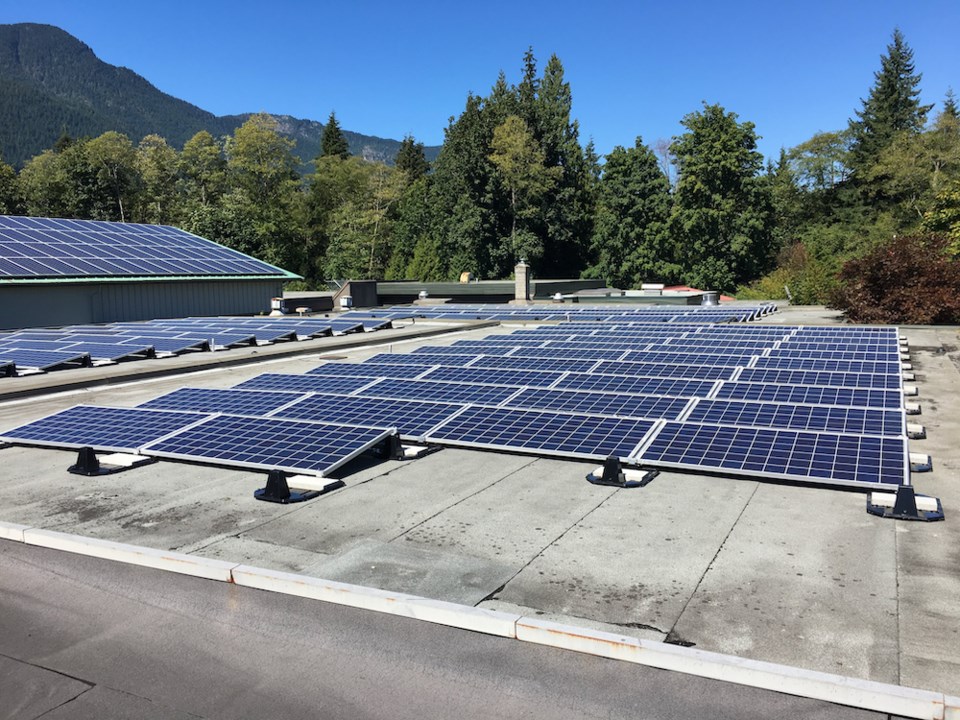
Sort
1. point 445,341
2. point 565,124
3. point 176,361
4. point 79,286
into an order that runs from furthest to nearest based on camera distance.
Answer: point 565,124, point 79,286, point 445,341, point 176,361

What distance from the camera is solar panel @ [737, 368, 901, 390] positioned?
52.0 ft

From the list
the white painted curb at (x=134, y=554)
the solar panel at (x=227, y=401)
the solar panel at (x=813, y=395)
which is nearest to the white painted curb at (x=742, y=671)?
the white painted curb at (x=134, y=554)

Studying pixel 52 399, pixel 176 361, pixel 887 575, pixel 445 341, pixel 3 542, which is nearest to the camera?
pixel 887 575

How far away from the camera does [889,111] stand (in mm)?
90688

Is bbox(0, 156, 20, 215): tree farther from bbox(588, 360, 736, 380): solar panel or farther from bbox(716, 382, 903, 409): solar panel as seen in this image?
bbox(716, 382, 903, 409): solar panel

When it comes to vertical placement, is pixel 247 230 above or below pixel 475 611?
above

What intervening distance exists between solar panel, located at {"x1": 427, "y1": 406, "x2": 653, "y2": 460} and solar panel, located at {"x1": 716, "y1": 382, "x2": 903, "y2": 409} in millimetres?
3024

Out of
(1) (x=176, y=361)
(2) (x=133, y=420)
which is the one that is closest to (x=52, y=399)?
(1) (x=176, y=361)

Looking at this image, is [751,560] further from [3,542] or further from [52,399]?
[52,399]

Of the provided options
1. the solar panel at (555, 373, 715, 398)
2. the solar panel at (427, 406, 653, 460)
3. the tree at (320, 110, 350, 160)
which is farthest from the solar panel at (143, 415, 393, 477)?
the tree at (320, 110, 350, 160)

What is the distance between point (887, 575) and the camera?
26.7 ft

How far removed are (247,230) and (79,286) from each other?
4988 centimetres

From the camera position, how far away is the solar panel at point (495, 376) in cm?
1694

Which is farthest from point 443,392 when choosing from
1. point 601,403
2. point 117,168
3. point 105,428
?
point 117,168
